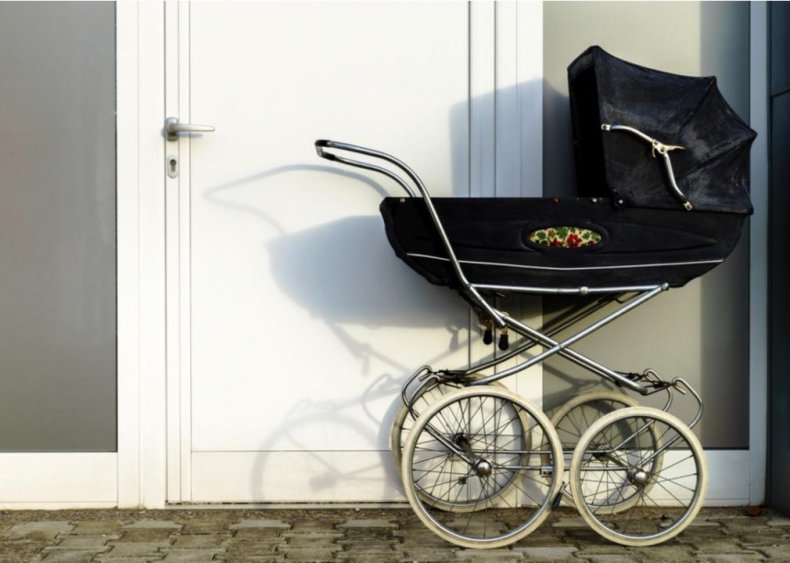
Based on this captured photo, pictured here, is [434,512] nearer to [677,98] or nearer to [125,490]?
[125,490]

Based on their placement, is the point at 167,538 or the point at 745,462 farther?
the point at 745,462

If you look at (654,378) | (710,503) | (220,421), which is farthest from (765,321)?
(220,421)

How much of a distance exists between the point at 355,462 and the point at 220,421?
1.63 ft

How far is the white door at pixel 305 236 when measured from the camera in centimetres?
326

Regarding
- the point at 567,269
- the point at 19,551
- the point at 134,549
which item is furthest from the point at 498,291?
the point at 19,551

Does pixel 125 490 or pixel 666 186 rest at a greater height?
pixel 666 186

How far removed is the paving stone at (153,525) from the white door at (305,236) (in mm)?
156

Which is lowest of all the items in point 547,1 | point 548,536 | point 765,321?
point 548,536

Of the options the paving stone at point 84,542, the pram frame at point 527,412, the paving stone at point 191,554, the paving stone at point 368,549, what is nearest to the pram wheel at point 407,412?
the pram frame at point 527,412

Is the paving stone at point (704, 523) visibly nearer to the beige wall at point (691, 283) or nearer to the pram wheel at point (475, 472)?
the beige wall at point (691, 283)

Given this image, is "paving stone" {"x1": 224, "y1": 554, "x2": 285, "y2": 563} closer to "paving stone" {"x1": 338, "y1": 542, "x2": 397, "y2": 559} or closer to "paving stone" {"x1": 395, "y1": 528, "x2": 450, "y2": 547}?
"paving stone" {"x1": 338, "y1": 542, "x2": 397, "y2": 559}

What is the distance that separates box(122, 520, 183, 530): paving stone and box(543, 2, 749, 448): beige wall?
1355 millimetres

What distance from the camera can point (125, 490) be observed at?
3252 mm

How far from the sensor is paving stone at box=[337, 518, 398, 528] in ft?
10.1
